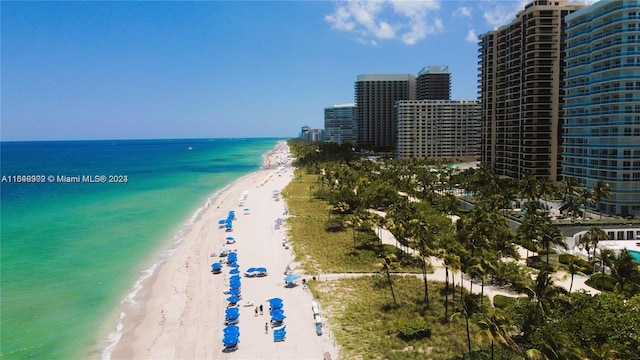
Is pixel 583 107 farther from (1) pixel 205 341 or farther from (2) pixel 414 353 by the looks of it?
(1) pixel 205 341

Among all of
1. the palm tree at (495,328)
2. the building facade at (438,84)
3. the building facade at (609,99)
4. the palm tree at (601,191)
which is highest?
the building facade at (438,84)

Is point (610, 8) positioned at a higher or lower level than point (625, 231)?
higher

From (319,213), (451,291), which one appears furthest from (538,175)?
(451,291)

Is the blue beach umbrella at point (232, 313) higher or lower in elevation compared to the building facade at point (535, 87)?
lower

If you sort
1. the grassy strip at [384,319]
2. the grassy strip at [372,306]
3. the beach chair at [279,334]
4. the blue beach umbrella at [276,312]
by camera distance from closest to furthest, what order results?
the grassy strip at [384,319] < the grassy strip at [372,306] < the beach chair at [279,334] < the blue beach umbrella at [276,312]

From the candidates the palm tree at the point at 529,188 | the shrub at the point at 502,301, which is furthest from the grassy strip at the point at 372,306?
the palm tree at the point at 529,188

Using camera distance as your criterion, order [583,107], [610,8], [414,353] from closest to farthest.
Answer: [414,353], [610,8], [583,107]

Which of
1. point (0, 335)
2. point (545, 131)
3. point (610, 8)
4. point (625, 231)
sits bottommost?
point (0, 335)

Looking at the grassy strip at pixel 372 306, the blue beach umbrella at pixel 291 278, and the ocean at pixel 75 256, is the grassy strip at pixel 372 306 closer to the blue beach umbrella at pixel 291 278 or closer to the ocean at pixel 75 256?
the blue beach umbrella at pixel 291 278
